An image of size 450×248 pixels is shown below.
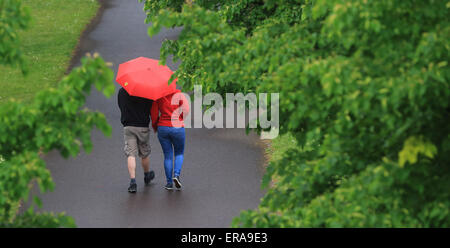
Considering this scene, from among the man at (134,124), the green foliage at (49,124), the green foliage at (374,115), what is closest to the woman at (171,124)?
the man at (134,124)

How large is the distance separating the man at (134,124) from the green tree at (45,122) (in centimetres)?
Answer: 500

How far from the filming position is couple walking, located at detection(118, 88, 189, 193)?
427 inches

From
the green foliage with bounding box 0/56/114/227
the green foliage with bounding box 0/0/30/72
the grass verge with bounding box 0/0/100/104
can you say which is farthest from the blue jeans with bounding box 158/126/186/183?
the green foliage with bounding box 0/56/114/227

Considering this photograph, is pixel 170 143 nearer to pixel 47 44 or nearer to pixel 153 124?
pixel 153 124

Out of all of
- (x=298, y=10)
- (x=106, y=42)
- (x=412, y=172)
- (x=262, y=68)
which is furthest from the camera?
(x=106, y=42)

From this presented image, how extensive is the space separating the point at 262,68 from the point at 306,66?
3.99 feet

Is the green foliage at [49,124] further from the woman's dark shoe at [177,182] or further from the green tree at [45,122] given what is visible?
the woman's dark shoe at [177,182]

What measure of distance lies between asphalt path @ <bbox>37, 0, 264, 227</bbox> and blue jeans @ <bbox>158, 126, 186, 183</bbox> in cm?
38

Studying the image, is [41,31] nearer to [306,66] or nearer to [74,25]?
[74,25]

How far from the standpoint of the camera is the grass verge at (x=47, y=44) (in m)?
18.4

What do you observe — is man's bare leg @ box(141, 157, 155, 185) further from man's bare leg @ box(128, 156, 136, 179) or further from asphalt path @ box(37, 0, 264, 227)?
man's bare leg @ box(128, 156, 136, 179)

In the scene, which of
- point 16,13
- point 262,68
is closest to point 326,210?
point 262,68

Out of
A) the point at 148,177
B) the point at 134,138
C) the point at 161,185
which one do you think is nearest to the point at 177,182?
the point at 161,185
